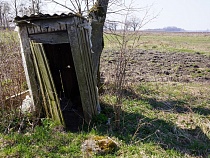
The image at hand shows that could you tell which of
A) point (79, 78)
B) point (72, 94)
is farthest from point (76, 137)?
point (72, 94)

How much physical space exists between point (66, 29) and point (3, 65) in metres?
1.66

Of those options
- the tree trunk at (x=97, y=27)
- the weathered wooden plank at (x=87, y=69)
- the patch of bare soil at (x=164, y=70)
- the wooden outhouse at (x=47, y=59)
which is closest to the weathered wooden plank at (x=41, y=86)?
the wooden outhouse at (x=47, y=59)

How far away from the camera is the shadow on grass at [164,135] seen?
467 cm

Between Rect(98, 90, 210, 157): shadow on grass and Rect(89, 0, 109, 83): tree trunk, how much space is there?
4.35 feet

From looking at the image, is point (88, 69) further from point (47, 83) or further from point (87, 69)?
point (47, 83)

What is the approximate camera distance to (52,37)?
192 inches

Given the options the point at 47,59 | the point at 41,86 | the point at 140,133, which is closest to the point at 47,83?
the point at 41,86

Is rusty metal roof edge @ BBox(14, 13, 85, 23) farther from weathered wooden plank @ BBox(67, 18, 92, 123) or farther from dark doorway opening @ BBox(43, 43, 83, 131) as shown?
dark doorway opening @ BBox(43, 43, 83, 131)

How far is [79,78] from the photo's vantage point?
16.3 ft

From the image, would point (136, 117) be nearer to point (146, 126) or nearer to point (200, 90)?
point (146, 126)

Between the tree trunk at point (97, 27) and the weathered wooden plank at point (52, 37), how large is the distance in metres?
1.56

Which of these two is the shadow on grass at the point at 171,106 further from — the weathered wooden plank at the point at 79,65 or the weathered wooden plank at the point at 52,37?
the weathered wooden plank at the point at 52,37

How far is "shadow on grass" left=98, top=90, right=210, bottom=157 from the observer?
4.67 metres

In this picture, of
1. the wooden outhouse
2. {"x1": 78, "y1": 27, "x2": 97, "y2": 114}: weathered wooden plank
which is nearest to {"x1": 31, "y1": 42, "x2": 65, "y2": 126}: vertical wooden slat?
the wooden outhouse
